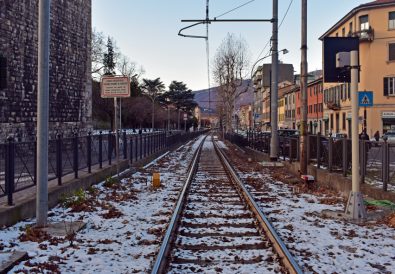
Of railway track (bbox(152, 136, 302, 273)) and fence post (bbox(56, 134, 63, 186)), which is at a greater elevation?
fence post (bbox(56, 134, 63, 186))

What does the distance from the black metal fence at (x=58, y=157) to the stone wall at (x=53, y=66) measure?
5149 millimetres

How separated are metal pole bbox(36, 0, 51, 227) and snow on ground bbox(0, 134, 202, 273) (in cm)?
42

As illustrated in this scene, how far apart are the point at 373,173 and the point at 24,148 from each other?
7.10 meters

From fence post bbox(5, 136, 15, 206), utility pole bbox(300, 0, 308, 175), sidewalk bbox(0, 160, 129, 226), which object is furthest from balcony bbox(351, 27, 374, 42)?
fence post bbox(5, 136, 15, 206)

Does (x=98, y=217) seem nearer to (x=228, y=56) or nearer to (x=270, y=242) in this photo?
(x=270, y=242)

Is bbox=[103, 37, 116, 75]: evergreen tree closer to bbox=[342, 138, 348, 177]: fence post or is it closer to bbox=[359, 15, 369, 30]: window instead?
bbox=[359, 15, 369, 30]: window

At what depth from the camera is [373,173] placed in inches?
398

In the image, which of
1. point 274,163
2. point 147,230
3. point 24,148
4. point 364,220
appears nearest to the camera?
point 147,230

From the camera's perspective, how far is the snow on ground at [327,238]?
5.57 meters

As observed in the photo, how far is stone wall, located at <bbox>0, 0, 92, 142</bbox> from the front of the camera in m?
22.1

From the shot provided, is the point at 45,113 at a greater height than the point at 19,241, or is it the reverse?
the point at 45,113

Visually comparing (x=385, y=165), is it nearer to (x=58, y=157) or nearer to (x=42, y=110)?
(x=42, y=110)

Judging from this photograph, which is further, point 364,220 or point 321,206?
point 321,206

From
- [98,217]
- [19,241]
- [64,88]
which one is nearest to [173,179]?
[98,217]
